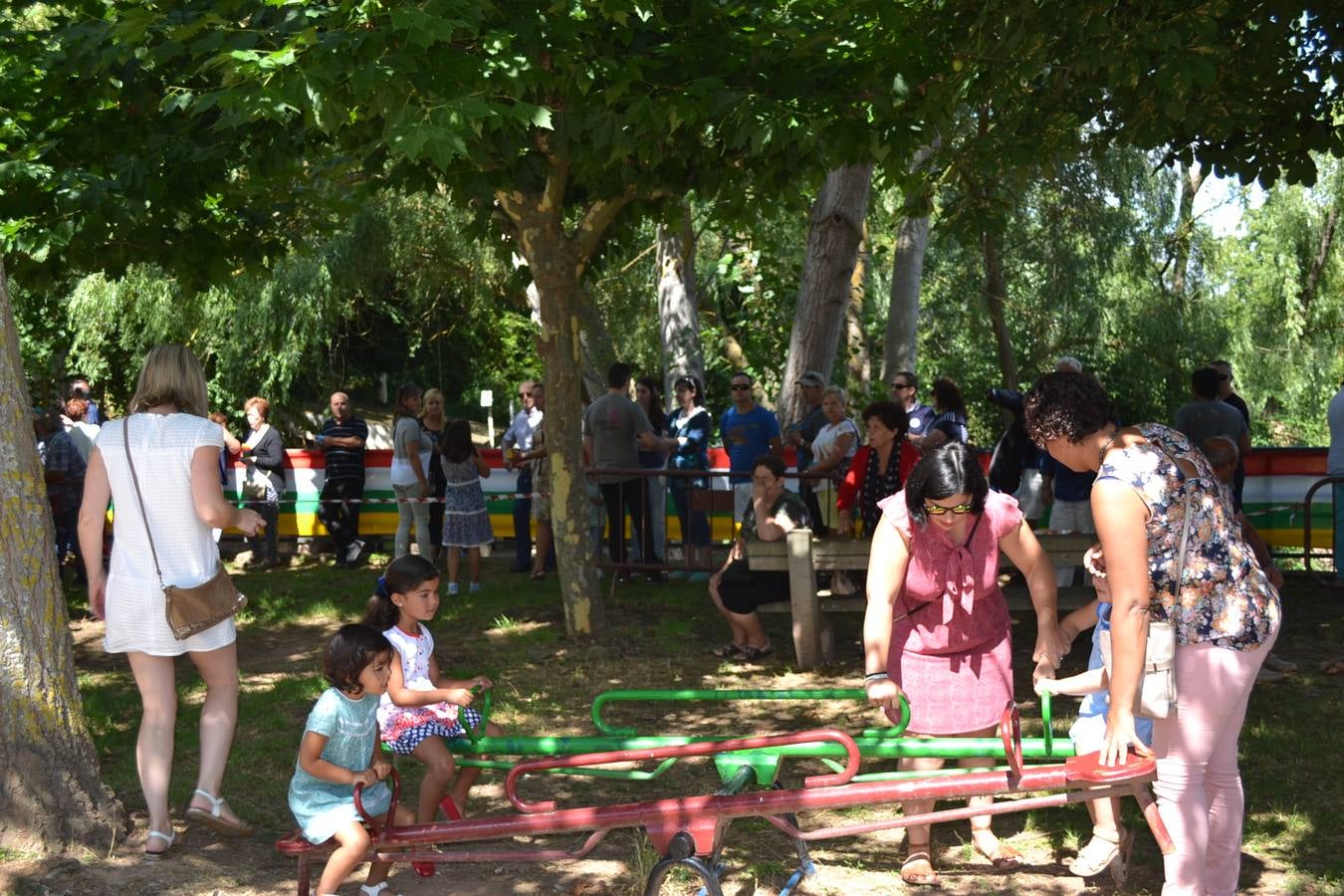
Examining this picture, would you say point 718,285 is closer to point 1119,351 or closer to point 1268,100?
point 1119,351

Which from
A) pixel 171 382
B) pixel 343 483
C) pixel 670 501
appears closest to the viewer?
pixel 171 382

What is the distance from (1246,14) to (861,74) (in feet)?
7.30

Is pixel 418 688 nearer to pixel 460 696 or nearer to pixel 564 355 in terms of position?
pixel 460 696

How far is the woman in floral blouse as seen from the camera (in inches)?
161

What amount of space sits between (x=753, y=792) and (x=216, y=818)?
214 cm

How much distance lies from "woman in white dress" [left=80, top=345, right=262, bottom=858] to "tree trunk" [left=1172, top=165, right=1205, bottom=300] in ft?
71.7

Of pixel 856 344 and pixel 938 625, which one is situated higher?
pixel 856 344

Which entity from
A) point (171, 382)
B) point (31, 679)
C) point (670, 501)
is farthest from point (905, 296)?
point (31, 679)

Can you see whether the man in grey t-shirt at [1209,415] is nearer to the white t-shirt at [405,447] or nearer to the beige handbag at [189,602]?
the white t-shirt at [405,447]

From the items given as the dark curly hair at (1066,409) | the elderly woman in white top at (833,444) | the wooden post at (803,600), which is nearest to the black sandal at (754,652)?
the wooden post at (803,600)

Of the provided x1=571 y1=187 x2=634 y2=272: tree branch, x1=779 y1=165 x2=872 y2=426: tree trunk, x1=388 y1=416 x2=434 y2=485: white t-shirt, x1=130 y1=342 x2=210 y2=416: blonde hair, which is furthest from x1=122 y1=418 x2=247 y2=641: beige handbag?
x1=779 y1=165 x2=872 y2=426: tree trunk

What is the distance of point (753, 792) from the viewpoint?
470 cm

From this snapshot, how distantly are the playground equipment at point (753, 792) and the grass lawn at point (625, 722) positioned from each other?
16.3 inches

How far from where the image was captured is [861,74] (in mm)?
8195
